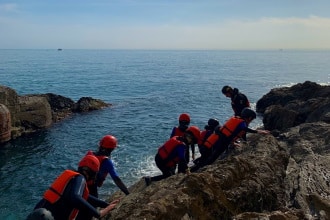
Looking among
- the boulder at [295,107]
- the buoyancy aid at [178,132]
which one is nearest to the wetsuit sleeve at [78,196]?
the buoyancy aid at [178,132]

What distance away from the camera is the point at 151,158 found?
992 inches

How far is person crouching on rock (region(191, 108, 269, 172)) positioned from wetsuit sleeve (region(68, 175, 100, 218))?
19.5 ft

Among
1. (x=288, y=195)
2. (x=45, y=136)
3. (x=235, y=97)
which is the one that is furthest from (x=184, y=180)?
(x=45, y=136)

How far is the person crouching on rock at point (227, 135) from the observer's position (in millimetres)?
12664

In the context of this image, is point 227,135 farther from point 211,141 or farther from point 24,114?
point 24,114


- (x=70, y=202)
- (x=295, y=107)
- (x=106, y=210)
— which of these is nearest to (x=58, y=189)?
(x=70, y=202)

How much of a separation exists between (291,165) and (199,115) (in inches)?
1178

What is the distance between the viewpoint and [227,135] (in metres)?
12.6

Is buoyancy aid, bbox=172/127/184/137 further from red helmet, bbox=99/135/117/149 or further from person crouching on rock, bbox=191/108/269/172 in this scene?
red helmet, bbox=99/135/117/149

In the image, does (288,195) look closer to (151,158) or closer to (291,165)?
(291,165)

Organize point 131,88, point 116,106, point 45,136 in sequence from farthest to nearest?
1. point 131,88
2. point 116,106
3. point 45,136

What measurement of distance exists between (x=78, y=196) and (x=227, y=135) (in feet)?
23.1

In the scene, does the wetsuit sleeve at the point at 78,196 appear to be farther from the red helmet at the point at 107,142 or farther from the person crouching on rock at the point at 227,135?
the person crouching on rock at the point at 227,135

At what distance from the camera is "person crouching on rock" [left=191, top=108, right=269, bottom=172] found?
12664mm
